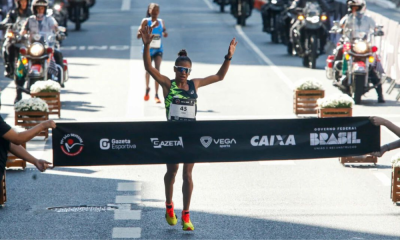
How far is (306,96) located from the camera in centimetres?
1875

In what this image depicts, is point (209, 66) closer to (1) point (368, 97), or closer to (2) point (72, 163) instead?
(1) point (368, 97)

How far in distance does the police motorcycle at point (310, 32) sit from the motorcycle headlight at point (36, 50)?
9.67 metres

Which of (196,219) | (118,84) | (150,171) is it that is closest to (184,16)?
(118,84)

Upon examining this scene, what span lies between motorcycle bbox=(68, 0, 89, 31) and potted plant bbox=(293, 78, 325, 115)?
24.4m

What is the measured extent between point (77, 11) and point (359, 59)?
2372 centimetres

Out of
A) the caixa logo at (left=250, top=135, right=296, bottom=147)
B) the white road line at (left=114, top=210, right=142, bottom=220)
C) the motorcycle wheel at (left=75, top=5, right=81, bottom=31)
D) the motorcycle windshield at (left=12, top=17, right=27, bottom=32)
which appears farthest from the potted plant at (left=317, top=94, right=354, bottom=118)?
the motorcycle wheel at (left=75, top=5, right=81, bottom=31)

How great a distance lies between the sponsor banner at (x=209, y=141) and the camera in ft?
33.0

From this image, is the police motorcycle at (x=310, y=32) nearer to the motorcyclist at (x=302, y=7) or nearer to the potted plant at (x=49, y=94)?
the motorcyclist at (x=302, y=7)

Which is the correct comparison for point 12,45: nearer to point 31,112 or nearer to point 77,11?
point 31,112

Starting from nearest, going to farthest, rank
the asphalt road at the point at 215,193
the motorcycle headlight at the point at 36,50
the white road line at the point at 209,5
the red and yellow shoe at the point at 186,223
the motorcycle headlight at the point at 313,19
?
1. the red and yellow shoe at the point at 186,223
2. the asphalt road at the point at 215,193
3. the motorcycle headlight at the point at 36,50
4. the motorcycle headlight at the point at 313,19
5. the white road line at the point at 209,5

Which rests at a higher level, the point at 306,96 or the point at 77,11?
the point at 306,96

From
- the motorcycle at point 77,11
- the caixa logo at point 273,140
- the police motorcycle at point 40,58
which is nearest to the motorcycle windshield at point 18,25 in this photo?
the police motorcycle at point 40,58

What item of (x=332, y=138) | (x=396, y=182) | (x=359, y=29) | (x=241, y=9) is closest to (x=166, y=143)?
(x=332, y=138)

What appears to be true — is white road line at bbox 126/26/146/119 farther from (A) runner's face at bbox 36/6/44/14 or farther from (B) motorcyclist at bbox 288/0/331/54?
(B) motorcyclist at bbox 288/0/331/54
